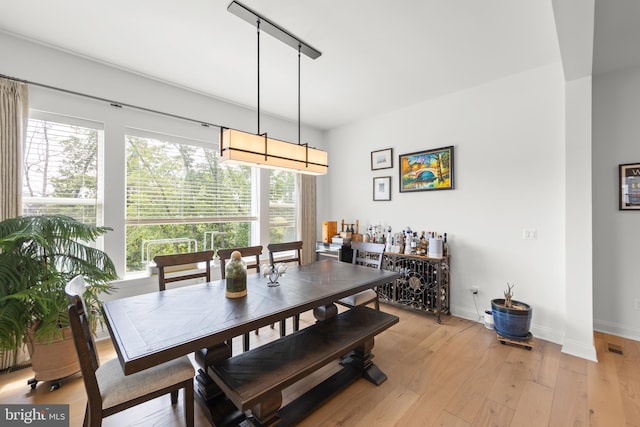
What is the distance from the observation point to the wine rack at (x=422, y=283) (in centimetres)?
320

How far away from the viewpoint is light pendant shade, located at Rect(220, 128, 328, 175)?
6.07 feet

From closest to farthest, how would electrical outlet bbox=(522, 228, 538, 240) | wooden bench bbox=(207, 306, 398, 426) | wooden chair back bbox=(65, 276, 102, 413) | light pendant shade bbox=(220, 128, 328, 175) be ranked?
wooden chair back bbox=(65, 276, 102, 413), wooden bench bbox=(207, 306, 398, 426), light pendant shade bbox=(220, 128, 328, 175), electrical outlet bbox=(522, 228, 538, 240)

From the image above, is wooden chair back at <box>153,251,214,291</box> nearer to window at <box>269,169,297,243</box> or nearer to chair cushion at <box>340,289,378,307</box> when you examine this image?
chair cushion at <box>340,289,378,307</box>

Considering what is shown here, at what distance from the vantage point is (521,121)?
2.91m

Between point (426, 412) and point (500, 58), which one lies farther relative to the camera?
point (500, 58)

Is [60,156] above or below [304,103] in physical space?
below

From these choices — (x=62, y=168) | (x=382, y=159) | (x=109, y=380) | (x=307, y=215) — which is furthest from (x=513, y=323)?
(x=62, y=168)

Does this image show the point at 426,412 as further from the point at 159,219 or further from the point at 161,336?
the point at 159,219

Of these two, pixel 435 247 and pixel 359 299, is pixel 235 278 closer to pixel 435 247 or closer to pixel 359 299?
pixel 359 299

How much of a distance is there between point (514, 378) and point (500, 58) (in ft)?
9.59

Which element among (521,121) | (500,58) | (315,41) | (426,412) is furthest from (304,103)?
(426,412)

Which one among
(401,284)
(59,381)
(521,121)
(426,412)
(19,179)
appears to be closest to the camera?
(426,412)

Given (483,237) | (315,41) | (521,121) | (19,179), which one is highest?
(315,41)

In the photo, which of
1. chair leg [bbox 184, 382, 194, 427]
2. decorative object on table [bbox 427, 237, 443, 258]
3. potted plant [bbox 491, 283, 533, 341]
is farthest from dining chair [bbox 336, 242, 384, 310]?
chair leg [bbox 184, 382, 194, 427]
